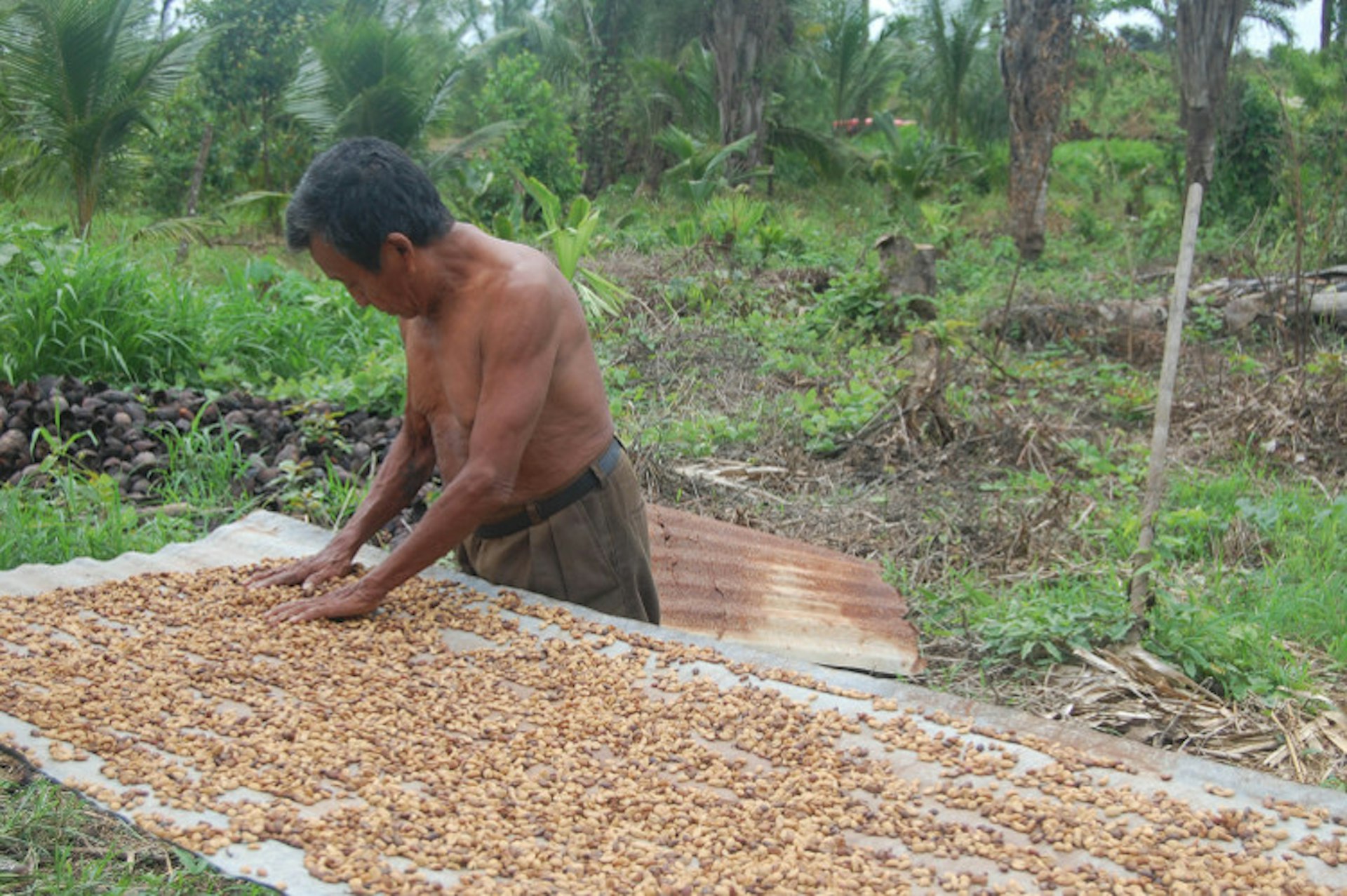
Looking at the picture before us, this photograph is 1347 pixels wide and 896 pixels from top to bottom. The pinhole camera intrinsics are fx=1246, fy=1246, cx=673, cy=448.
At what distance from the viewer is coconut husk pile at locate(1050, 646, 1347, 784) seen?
3184 millimetres

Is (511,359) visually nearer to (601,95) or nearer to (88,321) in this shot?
(88,321)

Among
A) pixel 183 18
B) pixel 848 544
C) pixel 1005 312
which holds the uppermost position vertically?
pixel 183 18

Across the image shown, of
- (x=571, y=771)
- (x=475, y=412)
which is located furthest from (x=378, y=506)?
(x=571, y=771)

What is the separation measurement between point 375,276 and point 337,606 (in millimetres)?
779

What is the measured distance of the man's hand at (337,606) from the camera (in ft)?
9.59

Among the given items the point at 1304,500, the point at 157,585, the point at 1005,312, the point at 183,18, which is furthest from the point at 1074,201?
the point at 157,585

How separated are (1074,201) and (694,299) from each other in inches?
444

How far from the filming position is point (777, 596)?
13.2 feet

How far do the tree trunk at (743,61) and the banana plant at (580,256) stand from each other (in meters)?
8.43

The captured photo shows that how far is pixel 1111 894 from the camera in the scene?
75.7 inches

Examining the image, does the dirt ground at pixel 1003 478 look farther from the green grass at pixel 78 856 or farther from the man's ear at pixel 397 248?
the green grass at pixel 78 856

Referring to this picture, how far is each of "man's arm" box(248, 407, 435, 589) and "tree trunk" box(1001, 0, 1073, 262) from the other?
930 centimetres

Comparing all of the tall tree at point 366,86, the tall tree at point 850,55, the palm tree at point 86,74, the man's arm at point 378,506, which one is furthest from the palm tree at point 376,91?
the man's arm at point 378,506

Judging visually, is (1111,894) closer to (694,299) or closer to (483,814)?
(483,814)
